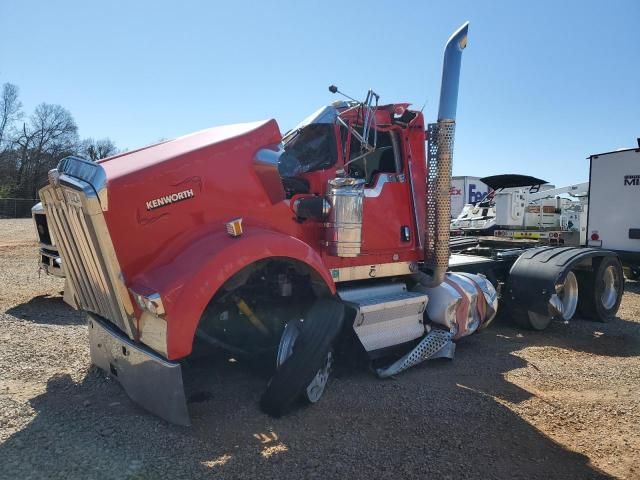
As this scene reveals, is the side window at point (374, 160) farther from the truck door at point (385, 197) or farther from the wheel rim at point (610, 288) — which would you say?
the wheel rim at point (610, 288)

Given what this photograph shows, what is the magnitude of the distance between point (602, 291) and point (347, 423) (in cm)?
564

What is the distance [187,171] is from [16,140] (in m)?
56.8

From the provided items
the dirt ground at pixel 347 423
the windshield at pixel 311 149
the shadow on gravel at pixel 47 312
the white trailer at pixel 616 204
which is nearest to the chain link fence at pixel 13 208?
the shadow on gravel at pixel 47 312

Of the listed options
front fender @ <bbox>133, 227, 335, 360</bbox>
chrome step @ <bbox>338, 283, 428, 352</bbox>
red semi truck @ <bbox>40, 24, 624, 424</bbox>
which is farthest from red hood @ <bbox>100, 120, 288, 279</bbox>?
chrome step @ <bbox>338, 283, 428, 352</bbox>

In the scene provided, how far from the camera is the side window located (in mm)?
4706

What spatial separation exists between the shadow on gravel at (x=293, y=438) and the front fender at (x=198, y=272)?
2.26 feet

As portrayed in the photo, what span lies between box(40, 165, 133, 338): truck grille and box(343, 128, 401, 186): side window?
2.28 meters

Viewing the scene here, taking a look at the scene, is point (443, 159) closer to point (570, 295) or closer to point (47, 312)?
point (570, 295)

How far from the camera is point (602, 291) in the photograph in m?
7.60

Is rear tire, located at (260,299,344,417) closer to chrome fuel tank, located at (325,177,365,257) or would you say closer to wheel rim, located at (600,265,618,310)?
chrome fuel tank, located at (325,177,365,257)

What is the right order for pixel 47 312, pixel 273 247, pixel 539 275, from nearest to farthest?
pixel 273 247 → pixel 539 275 → pixel 47 312

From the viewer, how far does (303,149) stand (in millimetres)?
4758

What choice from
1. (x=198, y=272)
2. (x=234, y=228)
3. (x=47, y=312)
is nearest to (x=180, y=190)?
(x=234, y=228)

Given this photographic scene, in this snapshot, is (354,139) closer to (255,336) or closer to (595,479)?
(255,336)
